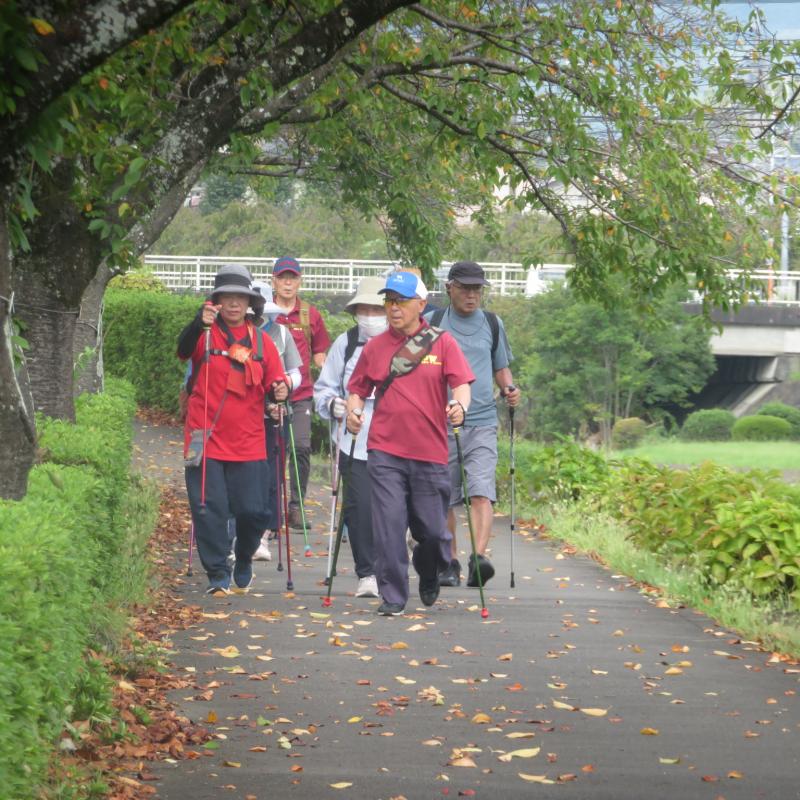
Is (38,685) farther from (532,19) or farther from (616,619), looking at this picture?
(532,19)

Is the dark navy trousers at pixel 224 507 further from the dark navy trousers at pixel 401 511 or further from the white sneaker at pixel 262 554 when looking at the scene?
the white sneaker at pixel 262 554

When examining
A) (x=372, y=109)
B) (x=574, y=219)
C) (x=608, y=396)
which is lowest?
(x=608, y=396)

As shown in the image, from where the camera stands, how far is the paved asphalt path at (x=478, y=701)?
6180 millimetres

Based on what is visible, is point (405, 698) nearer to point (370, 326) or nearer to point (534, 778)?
point (534, 778)

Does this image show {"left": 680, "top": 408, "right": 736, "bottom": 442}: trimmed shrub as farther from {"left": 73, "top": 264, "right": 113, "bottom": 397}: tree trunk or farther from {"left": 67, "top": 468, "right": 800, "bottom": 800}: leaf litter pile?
{"left": 67, "top": 468, "right": 800, "bottom": 800}: leaf litter pile

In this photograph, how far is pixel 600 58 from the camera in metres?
13.5

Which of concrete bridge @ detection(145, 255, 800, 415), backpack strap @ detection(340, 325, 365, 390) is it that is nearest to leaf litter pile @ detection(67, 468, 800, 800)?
backpack strap @ detection(340, 325, 365, 390)

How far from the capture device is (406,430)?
386 inches

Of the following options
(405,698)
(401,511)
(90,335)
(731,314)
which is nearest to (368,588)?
(401,511)

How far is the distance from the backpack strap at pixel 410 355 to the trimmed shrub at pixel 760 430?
35349 millimetres

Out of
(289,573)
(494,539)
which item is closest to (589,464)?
(494,539)

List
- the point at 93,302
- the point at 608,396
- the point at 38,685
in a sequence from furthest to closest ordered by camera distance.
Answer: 1. the point at 608,396
2. the point at 93,302
3. the point at 38,685

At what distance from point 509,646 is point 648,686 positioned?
117cm

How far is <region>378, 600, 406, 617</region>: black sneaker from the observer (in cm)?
987
